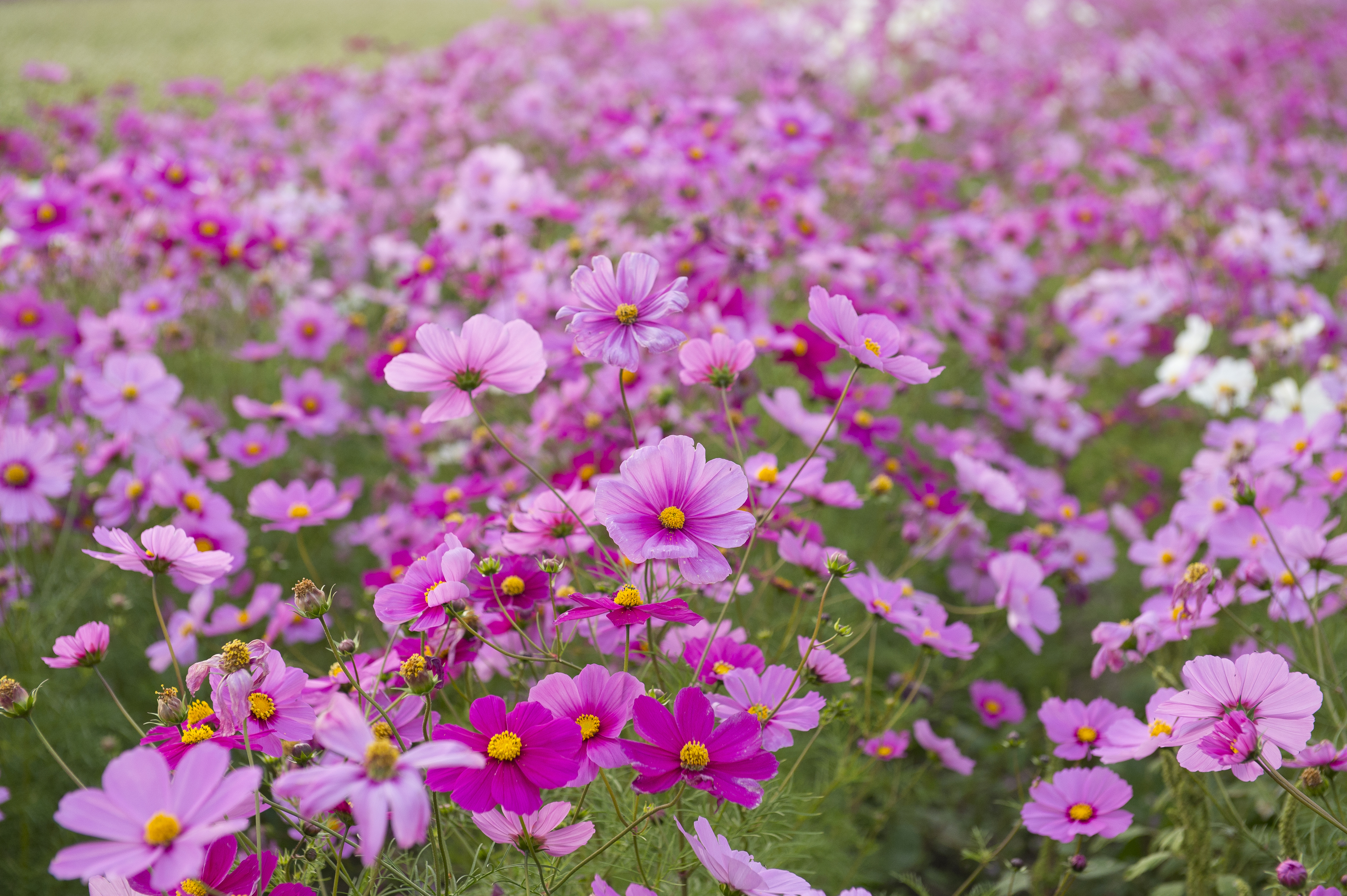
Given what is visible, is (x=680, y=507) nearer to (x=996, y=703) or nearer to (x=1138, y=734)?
(x=1138, y=734)

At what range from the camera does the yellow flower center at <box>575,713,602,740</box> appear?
816mm

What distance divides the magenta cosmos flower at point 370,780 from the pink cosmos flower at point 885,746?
2.76 ft

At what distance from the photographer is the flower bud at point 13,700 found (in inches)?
32.7

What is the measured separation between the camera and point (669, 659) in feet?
3.19

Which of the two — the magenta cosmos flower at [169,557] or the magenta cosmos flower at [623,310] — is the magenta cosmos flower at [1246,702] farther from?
the magenta cosmos flower at [169,557]

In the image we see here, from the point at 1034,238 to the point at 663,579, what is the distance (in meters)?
3.30

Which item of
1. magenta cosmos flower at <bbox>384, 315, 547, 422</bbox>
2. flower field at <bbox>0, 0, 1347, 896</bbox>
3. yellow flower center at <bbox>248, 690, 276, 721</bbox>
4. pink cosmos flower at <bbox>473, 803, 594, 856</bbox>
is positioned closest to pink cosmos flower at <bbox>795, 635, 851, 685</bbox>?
flower field at <bbox>0, 0, 1347, 896</bbox>

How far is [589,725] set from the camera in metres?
0.82

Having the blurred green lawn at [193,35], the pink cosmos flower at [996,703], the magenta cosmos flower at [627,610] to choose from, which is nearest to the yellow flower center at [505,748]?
the magenta cosmos flower at [627,610]

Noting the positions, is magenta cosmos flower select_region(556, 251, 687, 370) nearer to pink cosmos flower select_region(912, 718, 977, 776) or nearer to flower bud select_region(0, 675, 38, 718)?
flower bud select_region(0, 675, 38, 718)

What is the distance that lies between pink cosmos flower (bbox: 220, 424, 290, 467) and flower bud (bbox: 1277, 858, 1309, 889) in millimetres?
1781

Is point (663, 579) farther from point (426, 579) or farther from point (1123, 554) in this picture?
point (1123, 554)

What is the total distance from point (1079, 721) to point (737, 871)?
25.4 inches

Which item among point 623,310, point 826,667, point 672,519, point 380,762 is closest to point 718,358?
point 623,310
